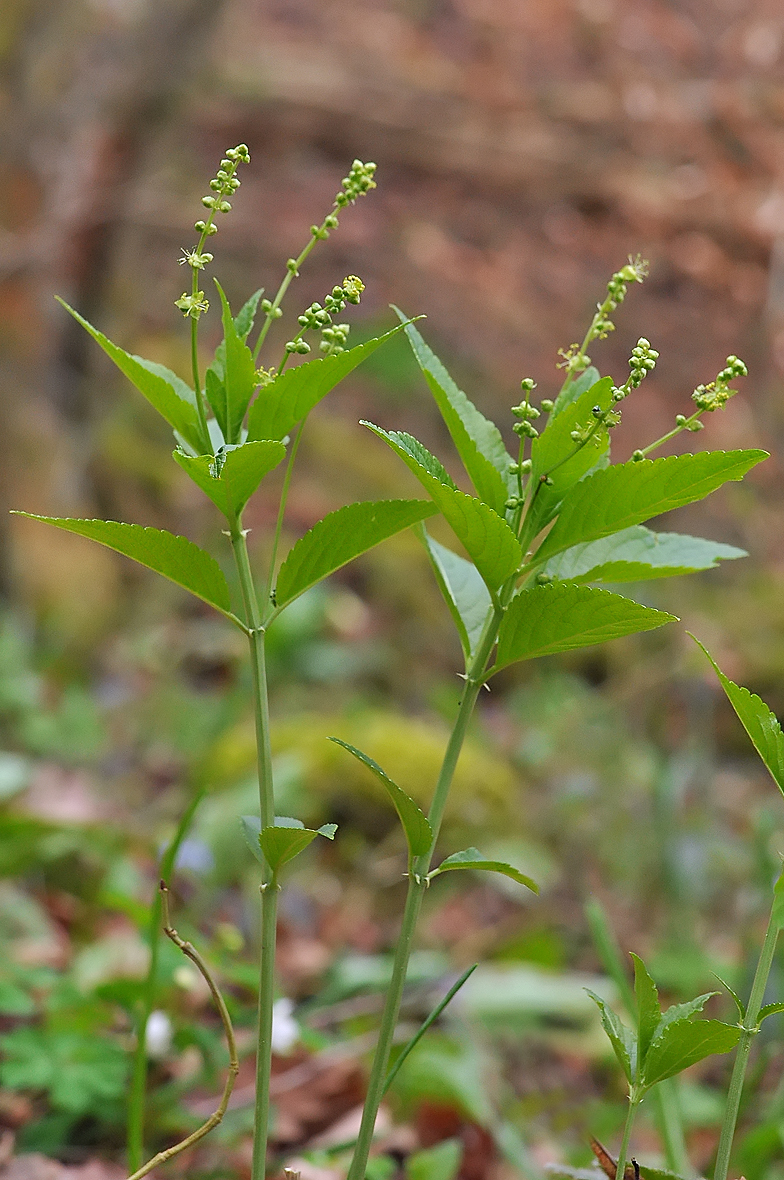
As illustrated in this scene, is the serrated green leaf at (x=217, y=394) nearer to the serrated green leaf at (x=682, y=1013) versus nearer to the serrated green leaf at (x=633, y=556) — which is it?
the serrated green leaf at (x=633, y=556)

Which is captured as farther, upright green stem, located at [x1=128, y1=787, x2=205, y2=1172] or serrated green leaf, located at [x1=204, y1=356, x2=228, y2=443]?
upright green stem, located at [x1=128, y1=787, x2=205, y2=1172]

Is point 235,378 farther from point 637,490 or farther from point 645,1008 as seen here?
point 645,1008

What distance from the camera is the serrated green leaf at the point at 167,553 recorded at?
753 mm

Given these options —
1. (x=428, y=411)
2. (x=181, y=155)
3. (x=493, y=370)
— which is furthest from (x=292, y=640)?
(x=181, y=155)

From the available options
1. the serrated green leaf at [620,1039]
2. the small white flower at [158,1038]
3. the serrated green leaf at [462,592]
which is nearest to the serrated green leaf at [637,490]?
the serrated green leaf at [462,592]

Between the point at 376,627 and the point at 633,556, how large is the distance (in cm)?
389

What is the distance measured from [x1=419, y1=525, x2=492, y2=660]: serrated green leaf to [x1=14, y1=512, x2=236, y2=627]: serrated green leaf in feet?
0.56

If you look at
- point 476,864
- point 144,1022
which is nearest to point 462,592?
point 476,864

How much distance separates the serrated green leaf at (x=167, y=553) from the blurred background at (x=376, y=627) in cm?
70

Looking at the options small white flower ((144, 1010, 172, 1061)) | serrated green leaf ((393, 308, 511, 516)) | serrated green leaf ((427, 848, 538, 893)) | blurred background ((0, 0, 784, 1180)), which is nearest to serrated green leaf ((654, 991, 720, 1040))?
serrated green leaf ((427, 848, 538, 893))

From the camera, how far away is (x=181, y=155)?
6.73 m

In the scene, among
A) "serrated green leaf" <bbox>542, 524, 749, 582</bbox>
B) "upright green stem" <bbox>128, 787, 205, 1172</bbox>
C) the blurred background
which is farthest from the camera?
the blurred background

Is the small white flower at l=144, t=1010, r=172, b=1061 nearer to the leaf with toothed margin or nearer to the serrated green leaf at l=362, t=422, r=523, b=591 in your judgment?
the leaf with toothed margin

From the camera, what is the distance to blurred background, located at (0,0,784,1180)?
1.76m
